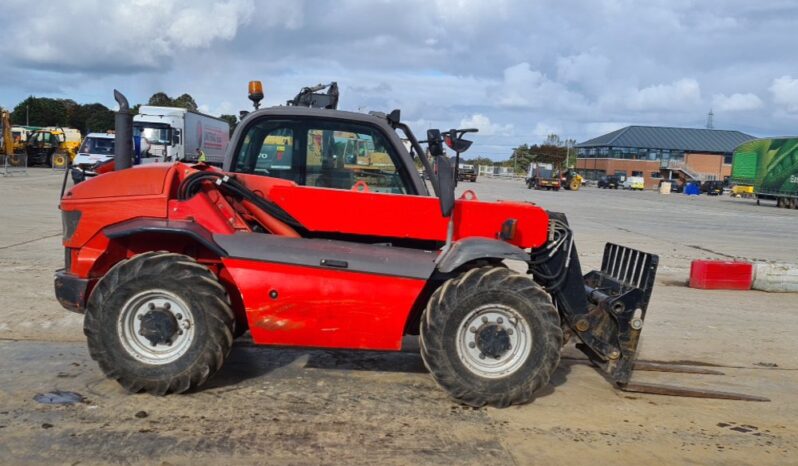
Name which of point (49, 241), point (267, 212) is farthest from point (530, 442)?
point (49, 241)

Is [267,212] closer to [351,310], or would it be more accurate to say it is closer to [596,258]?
[351,310]

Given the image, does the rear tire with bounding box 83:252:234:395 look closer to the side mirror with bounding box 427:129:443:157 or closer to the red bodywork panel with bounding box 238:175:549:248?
the red bodywork panel with bounding box 238:175:549:248

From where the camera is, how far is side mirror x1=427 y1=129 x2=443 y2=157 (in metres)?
5.45

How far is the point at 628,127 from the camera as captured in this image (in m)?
109

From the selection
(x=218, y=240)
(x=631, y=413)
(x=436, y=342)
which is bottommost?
(x=631, y=413)

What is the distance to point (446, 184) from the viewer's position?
502 centimetres

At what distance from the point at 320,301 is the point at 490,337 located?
123 cm

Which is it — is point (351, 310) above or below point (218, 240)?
below

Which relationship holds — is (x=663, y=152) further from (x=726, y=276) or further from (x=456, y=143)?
(x=456, y=143)

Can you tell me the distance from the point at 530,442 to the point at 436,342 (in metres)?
0.93

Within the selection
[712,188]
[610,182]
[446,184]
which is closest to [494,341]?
[446,184]

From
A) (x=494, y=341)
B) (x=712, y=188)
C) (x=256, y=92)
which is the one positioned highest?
(x=256, y=92)

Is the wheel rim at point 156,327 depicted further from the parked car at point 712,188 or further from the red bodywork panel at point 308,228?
the parked car at point 712,188

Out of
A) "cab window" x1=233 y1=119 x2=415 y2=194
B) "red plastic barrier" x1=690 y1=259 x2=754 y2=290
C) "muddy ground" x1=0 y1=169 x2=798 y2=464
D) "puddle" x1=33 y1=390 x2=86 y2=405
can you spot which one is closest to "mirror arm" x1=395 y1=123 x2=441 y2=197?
"cab window" x1=233 y1=119 x2=415 y2=194
